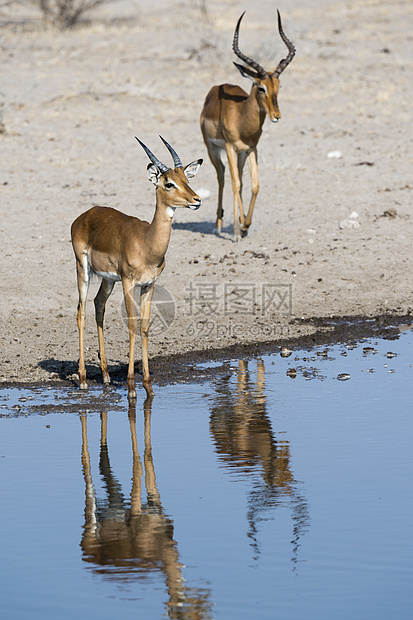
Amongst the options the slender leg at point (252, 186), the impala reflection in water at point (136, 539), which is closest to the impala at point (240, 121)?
the slender leg at point (252, 186)

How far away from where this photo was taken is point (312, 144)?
55.0 feet

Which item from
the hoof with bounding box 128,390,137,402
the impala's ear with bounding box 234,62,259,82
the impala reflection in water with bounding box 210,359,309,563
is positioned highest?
the impala's ear with bounding box 234,62,259,82

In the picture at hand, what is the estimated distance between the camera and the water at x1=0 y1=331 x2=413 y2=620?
4.61 metres

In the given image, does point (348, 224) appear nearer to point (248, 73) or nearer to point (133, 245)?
point (248, 73)

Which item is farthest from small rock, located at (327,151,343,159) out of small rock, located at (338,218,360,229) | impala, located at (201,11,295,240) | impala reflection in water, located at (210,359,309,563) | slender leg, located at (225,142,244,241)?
impala reflection in water, located at (210,359,309,563)

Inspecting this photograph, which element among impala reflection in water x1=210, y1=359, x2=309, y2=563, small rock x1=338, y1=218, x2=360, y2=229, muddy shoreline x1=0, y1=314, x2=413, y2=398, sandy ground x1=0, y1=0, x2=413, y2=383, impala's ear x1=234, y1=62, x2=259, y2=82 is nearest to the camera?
impala reflection in water x1=210, y1=359, x2=309, y2=563

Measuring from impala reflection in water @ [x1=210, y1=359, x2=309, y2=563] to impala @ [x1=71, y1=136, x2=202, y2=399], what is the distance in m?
0.79

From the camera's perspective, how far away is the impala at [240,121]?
41.6 feet

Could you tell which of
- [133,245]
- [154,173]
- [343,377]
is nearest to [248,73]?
[154,173]

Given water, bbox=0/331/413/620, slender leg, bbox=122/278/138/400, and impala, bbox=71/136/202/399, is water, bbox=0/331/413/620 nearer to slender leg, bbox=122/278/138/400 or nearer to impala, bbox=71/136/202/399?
slender leg, bbox=122/278/138/400

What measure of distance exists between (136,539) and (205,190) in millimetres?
9856

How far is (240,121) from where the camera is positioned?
12984 mm

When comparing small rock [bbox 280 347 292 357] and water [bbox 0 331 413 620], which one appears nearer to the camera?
water [bbox 0 331 413 620]

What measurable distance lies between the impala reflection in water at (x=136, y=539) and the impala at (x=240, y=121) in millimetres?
7050
